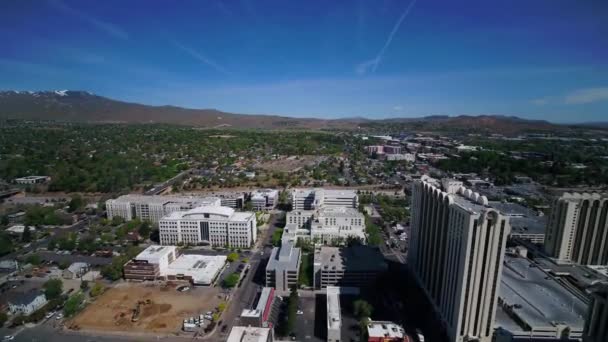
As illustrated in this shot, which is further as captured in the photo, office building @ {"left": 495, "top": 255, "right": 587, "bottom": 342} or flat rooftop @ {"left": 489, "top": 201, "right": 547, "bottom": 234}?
flat rooftop @ {"left": 489, "top": 201, "right": 547, "bottom": 234}

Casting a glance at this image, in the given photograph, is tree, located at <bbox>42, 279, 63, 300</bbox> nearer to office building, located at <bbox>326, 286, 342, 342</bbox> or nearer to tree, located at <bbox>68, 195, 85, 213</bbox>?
office building, located at <bbox>326, 286, 342, 342</bbox>

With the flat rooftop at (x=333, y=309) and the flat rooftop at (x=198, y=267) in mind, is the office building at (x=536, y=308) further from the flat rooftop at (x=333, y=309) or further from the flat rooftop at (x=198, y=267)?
the flat rooftop at (x=198, y=267)

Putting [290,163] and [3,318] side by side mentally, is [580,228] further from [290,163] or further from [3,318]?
[290,163]

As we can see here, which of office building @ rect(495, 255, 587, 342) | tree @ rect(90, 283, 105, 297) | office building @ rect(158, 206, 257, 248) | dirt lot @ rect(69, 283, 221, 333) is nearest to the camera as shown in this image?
office building @ rect(495, 255, 587, 342)

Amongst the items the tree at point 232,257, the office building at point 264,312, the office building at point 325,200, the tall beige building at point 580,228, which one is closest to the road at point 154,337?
the office building at point 264,312

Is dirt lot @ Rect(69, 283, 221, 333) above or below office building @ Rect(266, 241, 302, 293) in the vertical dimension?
below

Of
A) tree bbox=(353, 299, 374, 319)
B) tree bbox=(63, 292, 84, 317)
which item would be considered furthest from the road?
tree bbox=(353, 299, 374, 319)

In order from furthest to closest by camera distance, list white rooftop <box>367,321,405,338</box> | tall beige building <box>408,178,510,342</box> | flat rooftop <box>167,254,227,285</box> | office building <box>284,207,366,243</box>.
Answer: office building <box>284,207,366,243</box> < flat rooftop <box>167,254,227,285</box> < white rooftop <box>367,321,405,338</box> < tall beige building <box>408,178,510,342</box>

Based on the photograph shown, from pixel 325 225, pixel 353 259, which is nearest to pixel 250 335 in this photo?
pixel 353 259
